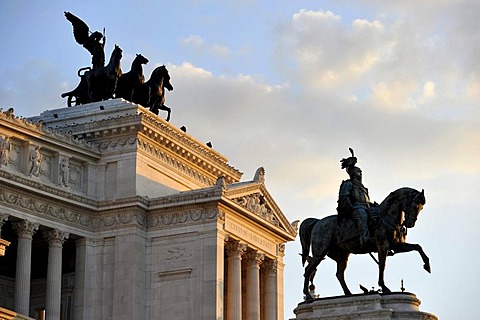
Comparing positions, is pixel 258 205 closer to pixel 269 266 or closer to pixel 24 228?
pixel 269 266

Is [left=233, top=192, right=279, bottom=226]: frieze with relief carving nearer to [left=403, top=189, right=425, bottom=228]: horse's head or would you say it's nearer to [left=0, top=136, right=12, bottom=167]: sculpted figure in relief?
[left=0, top=136, right=12, bottom=167]: sculpted figure in relief

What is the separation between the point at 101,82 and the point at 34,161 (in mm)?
8337

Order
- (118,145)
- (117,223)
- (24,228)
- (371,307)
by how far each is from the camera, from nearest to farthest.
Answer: (371,307) < (24,228) < (117,223) < (118,145)

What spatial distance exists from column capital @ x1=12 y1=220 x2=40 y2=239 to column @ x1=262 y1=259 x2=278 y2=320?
13498 mm

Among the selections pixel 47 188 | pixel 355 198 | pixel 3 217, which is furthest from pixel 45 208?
pixel 355 198

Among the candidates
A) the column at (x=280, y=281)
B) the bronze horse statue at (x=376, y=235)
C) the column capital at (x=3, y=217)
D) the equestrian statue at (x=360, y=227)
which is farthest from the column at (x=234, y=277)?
the bronze horse statue at (x=376, y=235)

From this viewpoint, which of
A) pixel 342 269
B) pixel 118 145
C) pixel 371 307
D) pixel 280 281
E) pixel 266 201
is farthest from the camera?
pixel 280 281

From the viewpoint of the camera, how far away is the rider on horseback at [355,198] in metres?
40.4

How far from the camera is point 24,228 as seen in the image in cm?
5803

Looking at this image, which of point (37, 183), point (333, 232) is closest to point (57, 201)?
point (37, 183)

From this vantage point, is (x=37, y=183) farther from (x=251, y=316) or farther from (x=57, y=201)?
(x=251, y=316)

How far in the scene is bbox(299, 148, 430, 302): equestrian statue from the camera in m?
40.3

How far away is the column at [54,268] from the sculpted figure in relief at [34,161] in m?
2.83

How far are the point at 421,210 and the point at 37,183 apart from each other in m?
22.9
